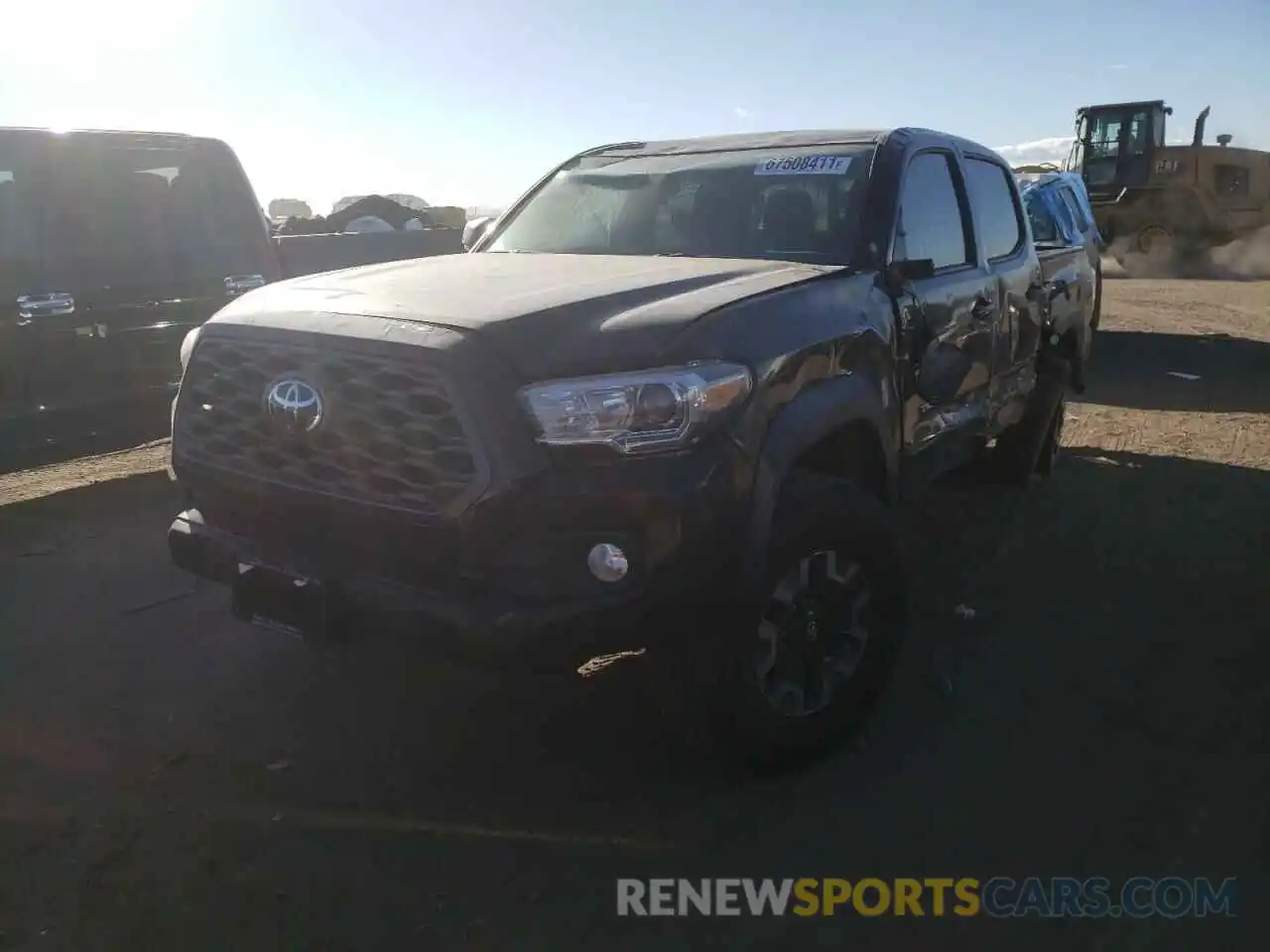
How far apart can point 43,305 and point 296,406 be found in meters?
3.00

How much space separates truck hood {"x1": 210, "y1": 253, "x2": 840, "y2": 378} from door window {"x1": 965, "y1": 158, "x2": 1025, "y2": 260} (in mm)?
1620

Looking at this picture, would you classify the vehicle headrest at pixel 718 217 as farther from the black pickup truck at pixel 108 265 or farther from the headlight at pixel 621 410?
the black pickup truck at pixel 108 265

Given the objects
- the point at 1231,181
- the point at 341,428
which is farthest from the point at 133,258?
the point at 1231,181

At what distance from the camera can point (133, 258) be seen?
5426 mm

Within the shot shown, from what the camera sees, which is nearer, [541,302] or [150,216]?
[541,302]

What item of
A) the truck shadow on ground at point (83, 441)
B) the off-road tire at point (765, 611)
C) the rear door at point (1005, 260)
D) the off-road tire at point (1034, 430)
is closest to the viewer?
the off-road tire at point (765, 611)

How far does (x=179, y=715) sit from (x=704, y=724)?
185 cm

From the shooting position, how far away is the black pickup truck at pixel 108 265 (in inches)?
202

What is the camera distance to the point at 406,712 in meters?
3.67

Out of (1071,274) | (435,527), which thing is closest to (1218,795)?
(435,527)

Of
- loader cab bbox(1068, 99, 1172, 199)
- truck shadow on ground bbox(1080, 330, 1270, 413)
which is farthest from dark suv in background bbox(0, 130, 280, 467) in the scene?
loader cab bbox(1068, 99, 1172, 199)

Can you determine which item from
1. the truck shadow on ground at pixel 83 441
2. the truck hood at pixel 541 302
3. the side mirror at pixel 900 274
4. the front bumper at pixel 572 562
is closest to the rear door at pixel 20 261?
the truck shadow on ground at pixel 83 441

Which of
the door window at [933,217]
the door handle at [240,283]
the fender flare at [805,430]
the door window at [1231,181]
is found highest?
the door window at [1231,181]

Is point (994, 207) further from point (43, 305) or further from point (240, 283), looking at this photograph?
point (43, 305)
